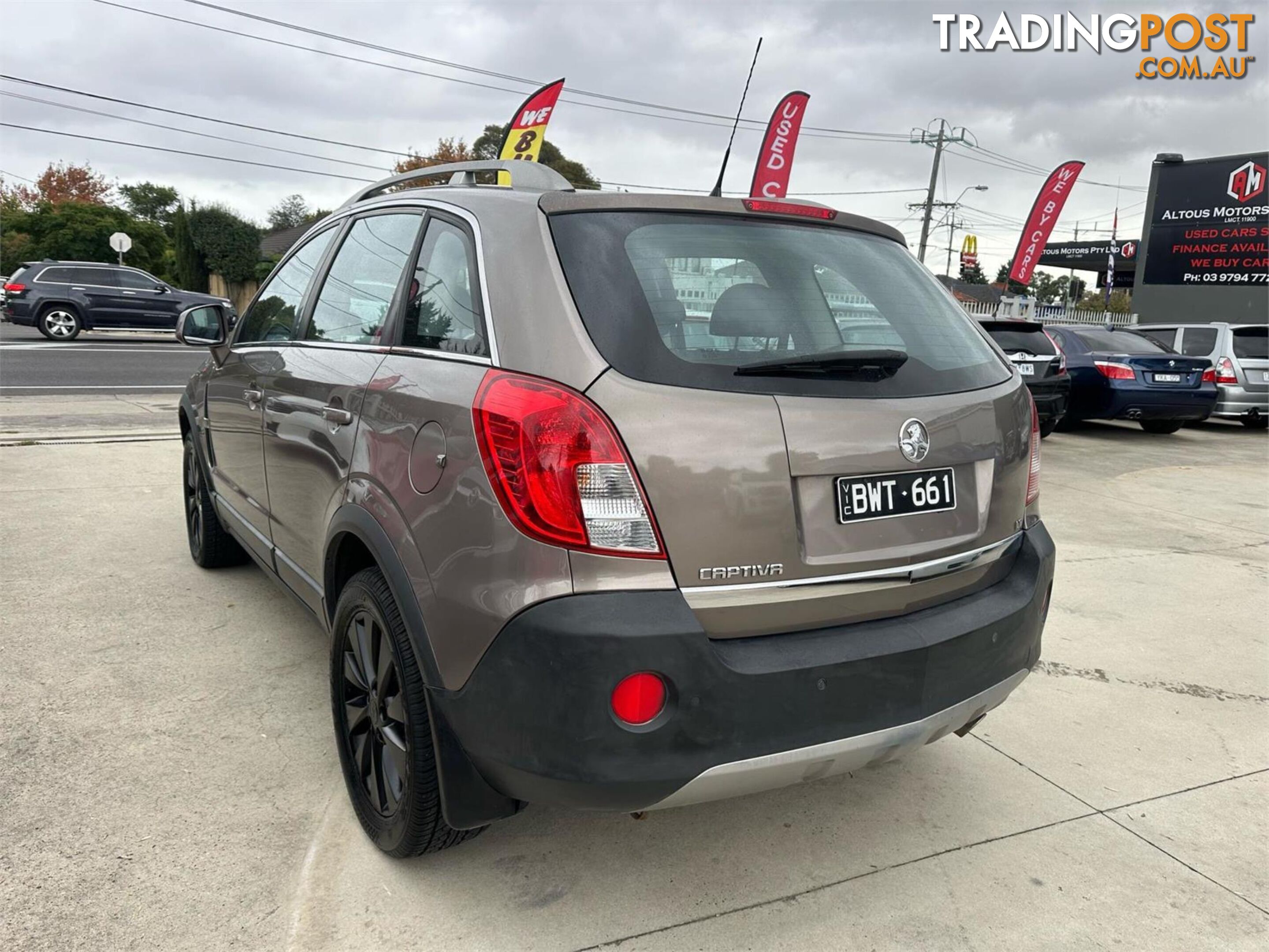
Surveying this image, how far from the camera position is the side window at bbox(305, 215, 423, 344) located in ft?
8.79

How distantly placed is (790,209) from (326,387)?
142cm

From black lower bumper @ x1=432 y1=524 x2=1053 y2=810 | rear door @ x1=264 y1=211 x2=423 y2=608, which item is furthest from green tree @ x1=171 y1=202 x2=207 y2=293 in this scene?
black lower bumper @ x1=432 y1=524 x2=1053 y2=810

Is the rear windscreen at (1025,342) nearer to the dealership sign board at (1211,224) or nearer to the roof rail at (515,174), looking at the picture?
the roof rail at (515,174)

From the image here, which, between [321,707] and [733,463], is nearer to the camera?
[733,463]

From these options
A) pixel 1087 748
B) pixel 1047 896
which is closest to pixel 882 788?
pixel 1047 896

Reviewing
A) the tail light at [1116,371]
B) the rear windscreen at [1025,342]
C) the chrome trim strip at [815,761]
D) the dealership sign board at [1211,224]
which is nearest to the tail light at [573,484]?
the chrome trim strip at [815,761]

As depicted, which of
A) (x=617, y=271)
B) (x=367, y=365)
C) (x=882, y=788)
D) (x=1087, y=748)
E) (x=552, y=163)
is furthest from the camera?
(x=552, y=163)

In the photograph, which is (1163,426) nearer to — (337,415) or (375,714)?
(337,415)

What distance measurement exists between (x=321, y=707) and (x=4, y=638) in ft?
4.66

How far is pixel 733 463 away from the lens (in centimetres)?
192

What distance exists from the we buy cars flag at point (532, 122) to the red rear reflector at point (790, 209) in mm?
17559

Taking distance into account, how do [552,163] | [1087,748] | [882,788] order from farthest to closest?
1. [552,163]
2. [1087,748]
3. [882,788]

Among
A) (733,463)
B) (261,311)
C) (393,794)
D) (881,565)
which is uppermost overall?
(261,311)

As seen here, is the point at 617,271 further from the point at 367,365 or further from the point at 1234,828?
the point at 1234,828
